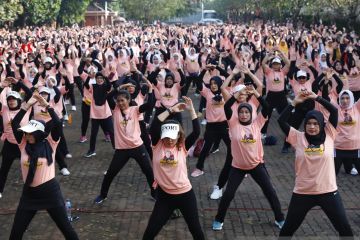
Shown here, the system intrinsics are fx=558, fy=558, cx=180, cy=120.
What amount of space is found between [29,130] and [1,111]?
153 inches

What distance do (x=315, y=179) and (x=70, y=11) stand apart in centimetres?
5105

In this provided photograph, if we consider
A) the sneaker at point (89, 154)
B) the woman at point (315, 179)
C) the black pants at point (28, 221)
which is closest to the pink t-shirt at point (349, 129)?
the woman at point (315, 179)

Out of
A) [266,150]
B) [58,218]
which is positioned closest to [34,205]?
[58,218]

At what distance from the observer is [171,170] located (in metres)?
6.64

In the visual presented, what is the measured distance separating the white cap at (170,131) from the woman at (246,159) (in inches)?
58.7

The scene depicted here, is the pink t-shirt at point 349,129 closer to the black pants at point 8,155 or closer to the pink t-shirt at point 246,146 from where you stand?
the pink t-shirt at point 246,146

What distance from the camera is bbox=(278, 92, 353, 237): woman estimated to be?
6285 millimetres

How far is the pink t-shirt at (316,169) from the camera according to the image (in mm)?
A: 6367

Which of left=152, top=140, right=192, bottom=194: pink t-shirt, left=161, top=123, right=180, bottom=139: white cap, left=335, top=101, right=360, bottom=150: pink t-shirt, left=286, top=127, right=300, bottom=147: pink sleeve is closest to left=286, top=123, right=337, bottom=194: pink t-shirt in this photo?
left=286, top=127, right=300, bottom=147: pink sleeve

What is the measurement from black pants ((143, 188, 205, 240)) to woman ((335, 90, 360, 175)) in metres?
3.37

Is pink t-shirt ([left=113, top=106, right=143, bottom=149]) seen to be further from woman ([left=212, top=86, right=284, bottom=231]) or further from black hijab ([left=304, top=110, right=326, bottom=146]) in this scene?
black hijab ([left=304, top=110, right=326, bottom=146])

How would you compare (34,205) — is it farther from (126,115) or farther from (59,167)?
(59,167)

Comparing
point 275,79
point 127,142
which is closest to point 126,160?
point 127,142

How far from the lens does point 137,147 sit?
8930mm
